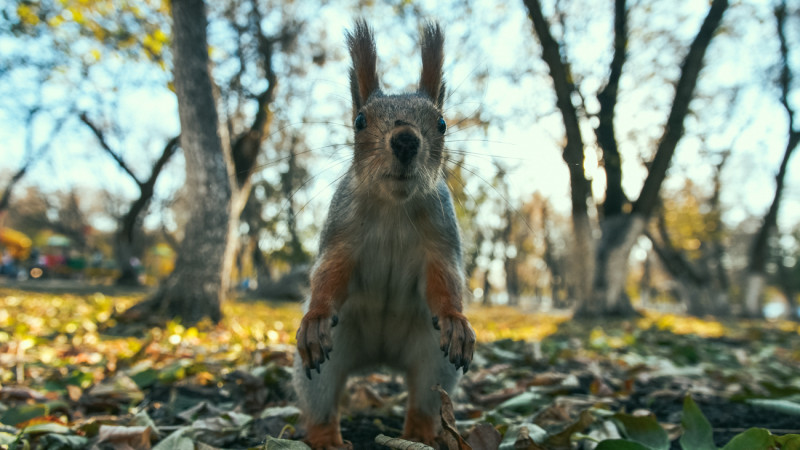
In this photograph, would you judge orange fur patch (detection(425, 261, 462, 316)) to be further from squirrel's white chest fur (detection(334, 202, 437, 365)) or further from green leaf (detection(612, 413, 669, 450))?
green leaf (detection(612, 413, 669, 450))

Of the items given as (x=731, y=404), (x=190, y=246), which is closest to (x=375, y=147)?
(x=731, y=404)

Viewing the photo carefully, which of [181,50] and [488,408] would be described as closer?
[488,408]

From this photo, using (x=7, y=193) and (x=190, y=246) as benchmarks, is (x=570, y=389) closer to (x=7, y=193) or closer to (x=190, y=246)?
(x=190, y=246)

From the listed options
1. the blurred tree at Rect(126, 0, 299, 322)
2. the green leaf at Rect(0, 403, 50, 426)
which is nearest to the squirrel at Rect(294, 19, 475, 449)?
the green leaf at Rect(0, 403, 50, 426)

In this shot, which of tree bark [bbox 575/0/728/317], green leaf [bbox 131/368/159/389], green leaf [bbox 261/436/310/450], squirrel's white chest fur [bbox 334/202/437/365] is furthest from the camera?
tree bark [bbox 575/0/728/317]

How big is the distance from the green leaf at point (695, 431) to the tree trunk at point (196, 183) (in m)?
4.39

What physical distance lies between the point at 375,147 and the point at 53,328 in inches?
156

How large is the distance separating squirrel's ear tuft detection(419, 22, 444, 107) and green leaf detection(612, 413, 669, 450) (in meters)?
1.49

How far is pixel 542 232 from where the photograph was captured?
29906 millimetres

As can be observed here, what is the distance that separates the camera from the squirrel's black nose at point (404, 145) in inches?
63.9

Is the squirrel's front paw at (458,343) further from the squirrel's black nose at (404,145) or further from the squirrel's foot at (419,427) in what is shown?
the squirrel's black nose at (404,145)

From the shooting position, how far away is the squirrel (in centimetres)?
171

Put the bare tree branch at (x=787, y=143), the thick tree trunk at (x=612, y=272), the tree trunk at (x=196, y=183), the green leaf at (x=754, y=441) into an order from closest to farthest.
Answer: the green leaf at (x=754, y=441) → the tree trunk at (x=196, y=183) → the thick tree trunk at (x=612, y=272) → the bare tree branch at (x=787, y=143)

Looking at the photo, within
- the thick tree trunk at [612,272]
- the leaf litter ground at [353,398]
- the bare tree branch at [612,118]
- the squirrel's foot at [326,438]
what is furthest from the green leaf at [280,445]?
the thick tree trunk at [612,272]
